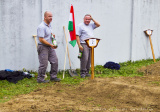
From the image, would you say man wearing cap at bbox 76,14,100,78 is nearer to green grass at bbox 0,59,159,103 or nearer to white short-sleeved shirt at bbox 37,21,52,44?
green grass at bbox 0,59,159,103

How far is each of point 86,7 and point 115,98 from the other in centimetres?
443

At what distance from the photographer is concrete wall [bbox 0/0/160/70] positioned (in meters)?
7.52

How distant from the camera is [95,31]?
9.22m

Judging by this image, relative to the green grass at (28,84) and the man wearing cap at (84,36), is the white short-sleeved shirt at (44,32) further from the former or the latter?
the green grass at (28,84)

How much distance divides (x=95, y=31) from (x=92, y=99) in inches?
170

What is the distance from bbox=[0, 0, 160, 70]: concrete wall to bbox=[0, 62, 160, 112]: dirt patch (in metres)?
2.02

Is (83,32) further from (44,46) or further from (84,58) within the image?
(44,46)

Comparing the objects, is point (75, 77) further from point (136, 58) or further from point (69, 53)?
→ point (136, 58)

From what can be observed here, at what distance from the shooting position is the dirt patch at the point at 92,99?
15.2 ft

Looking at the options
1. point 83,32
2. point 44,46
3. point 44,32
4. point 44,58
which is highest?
point 83,32

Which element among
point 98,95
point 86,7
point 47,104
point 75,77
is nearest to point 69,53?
point 75,77

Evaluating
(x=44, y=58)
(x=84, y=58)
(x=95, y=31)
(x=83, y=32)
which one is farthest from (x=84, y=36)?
(x=95, y=31)

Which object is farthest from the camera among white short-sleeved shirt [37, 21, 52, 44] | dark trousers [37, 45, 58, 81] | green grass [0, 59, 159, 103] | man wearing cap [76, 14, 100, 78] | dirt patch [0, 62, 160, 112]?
man wearing cap [76, 14, 100, 78]

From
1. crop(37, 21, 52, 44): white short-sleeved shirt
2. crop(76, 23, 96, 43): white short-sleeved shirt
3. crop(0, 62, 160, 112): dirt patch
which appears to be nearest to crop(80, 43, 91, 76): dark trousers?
crop(76, 23, 96, 43): white short-sleeved shirt
